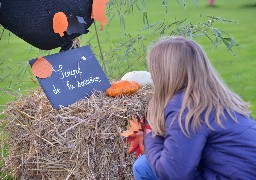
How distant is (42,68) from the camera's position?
2.96 meters

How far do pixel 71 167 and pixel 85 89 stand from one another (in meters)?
0.48

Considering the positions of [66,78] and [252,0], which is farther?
[252,0]

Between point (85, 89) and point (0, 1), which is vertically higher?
point (0, 1)

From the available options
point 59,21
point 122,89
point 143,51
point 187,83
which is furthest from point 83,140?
point 143,51

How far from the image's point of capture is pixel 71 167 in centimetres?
288

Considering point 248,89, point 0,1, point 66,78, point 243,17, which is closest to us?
point 0,1

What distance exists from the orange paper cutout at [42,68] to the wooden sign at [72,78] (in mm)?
18

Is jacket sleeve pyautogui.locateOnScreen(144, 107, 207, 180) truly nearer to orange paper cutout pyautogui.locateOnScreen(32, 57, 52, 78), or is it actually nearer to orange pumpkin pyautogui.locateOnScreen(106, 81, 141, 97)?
orange pumpkin pyautogui.locateOnScreen(106, 81, 141, 97)

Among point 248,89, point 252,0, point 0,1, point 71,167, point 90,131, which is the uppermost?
point 0,1

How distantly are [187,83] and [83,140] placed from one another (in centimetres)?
88

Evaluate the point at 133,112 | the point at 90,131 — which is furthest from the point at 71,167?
the point at 133,112

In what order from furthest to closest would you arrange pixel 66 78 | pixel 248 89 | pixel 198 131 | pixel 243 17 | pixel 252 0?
pixel 252 0
pixel 243 17
pixel 248 89
pixel 66 78
pixel 198 131

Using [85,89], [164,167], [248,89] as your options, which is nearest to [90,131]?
[85,89]

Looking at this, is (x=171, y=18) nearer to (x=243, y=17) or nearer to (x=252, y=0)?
(x=243, y=17)
